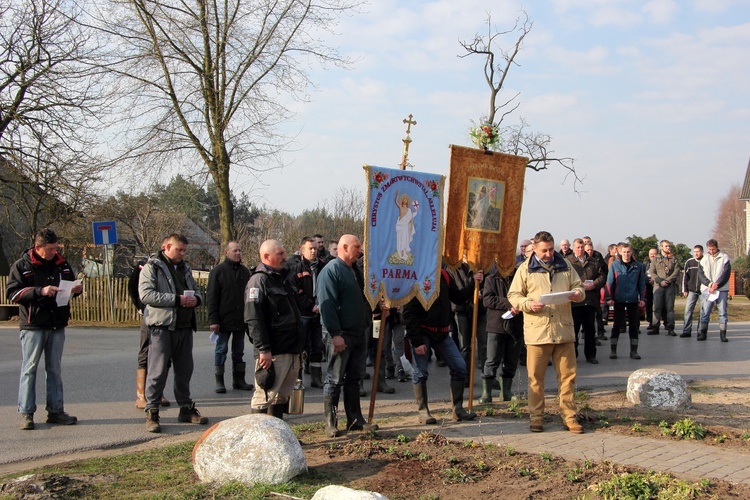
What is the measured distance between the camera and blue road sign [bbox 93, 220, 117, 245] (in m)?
18.0

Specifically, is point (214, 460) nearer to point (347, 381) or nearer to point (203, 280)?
point (347, 381)

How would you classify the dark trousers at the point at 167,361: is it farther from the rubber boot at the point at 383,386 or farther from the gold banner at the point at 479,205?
the gold banner at the point at 479,205

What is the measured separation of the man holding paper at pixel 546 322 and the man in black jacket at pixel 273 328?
233cm

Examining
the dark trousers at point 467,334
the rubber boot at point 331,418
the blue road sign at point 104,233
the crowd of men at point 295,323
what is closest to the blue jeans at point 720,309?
the dark trousers at point 467,334

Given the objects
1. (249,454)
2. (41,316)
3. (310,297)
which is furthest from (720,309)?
(41,316)

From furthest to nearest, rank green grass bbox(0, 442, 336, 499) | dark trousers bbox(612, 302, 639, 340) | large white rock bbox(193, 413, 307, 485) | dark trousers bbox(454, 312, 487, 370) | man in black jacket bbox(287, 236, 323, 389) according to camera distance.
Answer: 1. dark trousers bbox(612, 302, 639, 340)
2. dark trousers bbox(454, 312, 487, 370)
3. man in black jacket bbox(287, 236, 323, 389)
4. large white rock bbox(193, 413, 307, 485)
5. green grass bbox(0, 442, 336, 499)

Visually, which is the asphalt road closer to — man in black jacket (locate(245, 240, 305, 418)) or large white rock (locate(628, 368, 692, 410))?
man in black jacket (locate(245, 240, 305, 418))

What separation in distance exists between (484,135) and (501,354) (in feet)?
8.89

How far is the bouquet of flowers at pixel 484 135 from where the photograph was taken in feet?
28.4

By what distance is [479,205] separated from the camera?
343 inches

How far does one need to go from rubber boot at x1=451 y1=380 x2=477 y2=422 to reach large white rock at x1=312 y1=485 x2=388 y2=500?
3458 mm

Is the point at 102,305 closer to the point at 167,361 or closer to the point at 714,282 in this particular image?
the point at 167,361

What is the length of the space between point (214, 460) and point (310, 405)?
12.5 feet

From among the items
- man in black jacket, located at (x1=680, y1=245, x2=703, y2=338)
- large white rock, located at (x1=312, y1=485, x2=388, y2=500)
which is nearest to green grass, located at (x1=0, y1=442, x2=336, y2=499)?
large white rock, located at (x1=312, y1=485, x2=388, y2=500)
